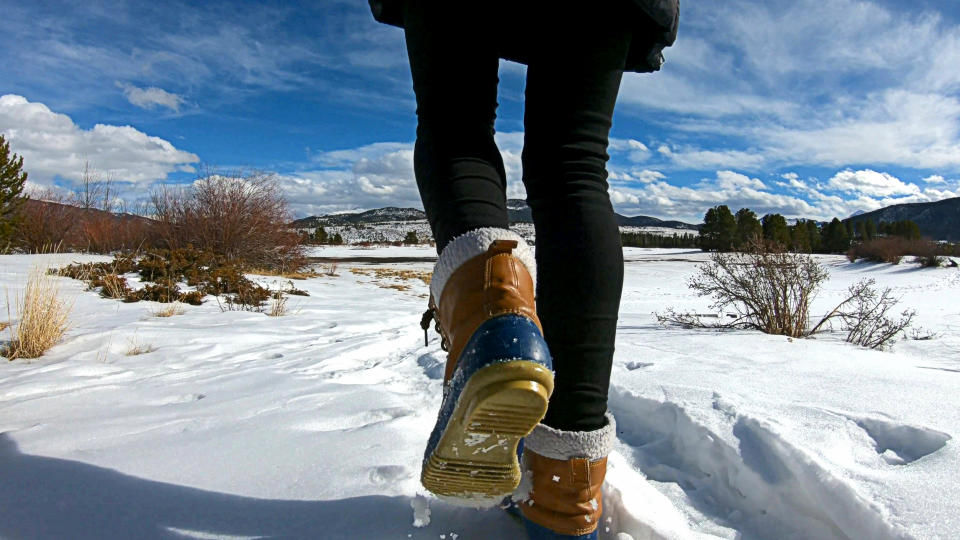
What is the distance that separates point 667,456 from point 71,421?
1470mm

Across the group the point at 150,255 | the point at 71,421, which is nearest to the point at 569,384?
the point at 71,421

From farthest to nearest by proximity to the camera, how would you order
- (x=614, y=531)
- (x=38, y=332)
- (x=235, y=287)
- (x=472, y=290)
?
1. (x=235, y=287)
2. (x=38, y=332)
3. (x=614, y=531)
4. (x=472, y=290)

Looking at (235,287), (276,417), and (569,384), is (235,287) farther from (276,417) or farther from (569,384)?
(569,384)

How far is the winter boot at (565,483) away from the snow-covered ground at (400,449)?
Result: 0.32 feet

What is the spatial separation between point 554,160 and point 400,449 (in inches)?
27.7

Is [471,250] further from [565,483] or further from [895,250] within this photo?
[895,250]

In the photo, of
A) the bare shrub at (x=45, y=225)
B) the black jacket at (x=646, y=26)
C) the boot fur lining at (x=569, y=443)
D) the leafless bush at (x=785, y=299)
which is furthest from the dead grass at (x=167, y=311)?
the bare shrub at (x=45, y=225)

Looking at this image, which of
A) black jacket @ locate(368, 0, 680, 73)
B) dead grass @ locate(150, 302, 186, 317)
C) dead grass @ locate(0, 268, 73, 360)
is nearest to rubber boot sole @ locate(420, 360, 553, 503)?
black jacket @ locate(368, 0, 680, 73)

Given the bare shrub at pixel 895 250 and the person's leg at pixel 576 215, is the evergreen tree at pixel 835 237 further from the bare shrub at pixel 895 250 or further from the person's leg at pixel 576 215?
the person's leg at pixel 576 215

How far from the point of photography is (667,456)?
1.25 meters

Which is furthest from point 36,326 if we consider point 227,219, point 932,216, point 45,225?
point 932,216

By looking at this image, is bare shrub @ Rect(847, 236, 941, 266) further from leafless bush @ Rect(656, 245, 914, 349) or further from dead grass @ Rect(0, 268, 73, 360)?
dead grass @ Rect(0, 268, 73, 360)

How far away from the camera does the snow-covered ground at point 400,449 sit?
2.57 ft

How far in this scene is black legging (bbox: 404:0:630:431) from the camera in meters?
0.72
